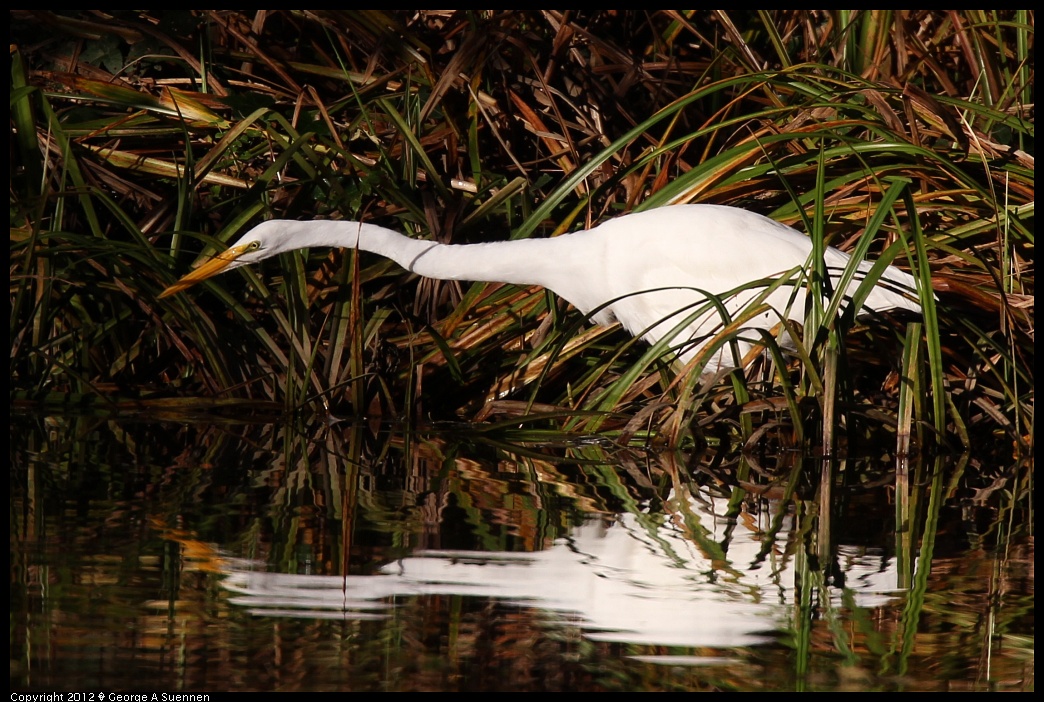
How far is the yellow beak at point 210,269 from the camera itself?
383cm

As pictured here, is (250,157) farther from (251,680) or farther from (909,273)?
(251,680)

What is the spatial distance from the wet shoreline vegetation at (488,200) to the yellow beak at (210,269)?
0.41ft

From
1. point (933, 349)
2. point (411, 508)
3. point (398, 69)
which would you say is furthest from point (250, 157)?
point (933, 349)

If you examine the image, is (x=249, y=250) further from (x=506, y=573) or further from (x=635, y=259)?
(x=506, y=573)

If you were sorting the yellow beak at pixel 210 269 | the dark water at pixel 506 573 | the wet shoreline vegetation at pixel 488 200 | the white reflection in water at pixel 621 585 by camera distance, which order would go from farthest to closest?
the yellow beak at pixel 210 269 < the wet shoreline vegetation at pixel 488 200 < the white reflection in water at pixel 621 585 < the dark water at pixel 506 573

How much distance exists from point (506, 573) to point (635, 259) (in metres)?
1.89

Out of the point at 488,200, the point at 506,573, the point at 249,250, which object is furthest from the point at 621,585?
the point at 488,200

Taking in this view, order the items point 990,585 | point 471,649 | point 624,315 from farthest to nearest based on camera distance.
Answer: point 624,315 → point 990,585 → point 471,649

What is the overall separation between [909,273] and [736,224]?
2.37 feet

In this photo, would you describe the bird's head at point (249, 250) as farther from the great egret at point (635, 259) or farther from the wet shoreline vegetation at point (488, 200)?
the wet shoreline vegetation at point (488, 200)

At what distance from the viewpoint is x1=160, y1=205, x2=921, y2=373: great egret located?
149 inches

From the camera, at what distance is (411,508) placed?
2684 millimetres

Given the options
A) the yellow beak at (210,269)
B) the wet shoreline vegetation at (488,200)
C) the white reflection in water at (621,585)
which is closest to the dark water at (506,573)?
the white reflection in water at (621,585)

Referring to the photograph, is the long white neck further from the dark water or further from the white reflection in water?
the white reflection in water
